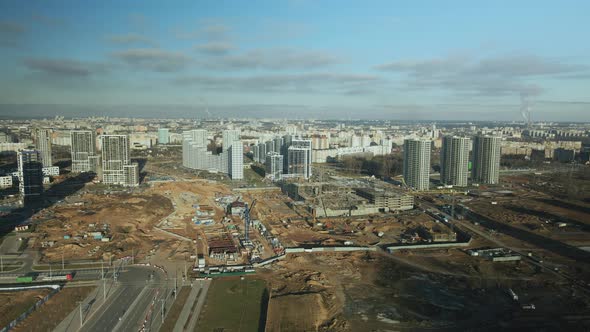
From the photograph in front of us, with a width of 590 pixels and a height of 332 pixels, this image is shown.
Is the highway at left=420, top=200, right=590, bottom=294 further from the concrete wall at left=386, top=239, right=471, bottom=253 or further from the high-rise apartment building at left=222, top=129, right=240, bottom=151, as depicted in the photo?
the high-rise apartment building at left=222, top=129, right=240, bottom=151

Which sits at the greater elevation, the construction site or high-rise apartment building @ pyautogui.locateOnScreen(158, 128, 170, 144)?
high-rise apartment building @ pyautogui.locateOnScreen(158, 128, 170, 144)

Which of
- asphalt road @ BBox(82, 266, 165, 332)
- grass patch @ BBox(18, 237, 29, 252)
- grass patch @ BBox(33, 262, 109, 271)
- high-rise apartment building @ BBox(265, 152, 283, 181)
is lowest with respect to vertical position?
asphalt road @ BBox(82, 266, 165, 332)

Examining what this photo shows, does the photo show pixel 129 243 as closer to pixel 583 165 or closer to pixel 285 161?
pixel 285 161

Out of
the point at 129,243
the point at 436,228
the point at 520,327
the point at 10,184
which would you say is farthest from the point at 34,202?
the point at 520,327

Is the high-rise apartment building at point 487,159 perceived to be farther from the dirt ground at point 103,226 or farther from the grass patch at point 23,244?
the grass patch at point 23,244

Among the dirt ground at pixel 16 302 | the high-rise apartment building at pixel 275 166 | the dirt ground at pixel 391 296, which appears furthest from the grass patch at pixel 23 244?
the high-rise apartment building at pixel 275 166

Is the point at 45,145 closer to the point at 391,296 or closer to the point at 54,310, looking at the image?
the point at 54,310

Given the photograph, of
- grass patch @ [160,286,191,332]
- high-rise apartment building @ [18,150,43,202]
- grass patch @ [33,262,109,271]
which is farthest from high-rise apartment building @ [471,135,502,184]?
high-rise apartment building @ [18,150,43,202]

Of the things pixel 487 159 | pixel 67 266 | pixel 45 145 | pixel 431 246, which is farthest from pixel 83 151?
pixel 487 159
